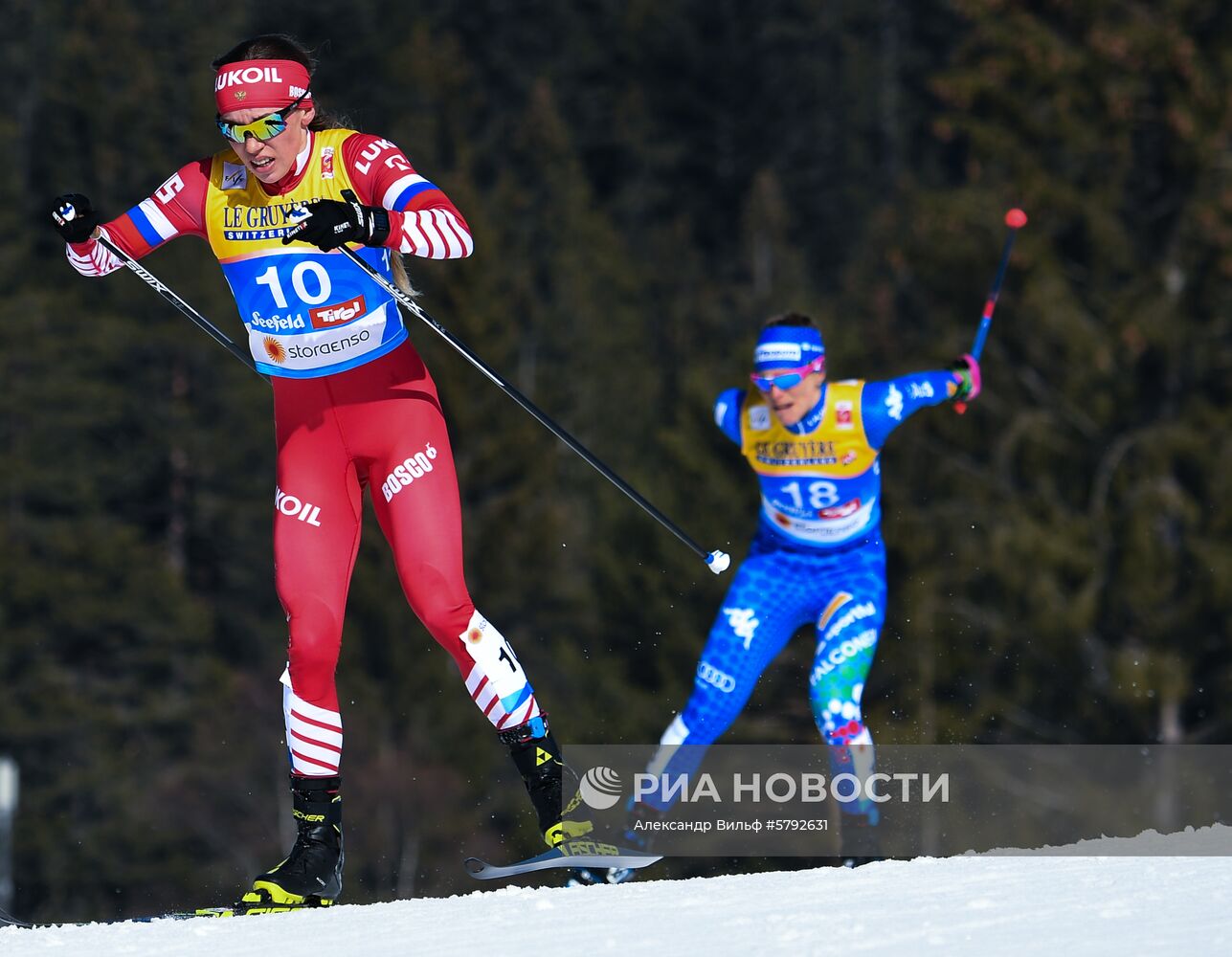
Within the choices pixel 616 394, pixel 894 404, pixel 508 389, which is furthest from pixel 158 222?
pixel 616 394

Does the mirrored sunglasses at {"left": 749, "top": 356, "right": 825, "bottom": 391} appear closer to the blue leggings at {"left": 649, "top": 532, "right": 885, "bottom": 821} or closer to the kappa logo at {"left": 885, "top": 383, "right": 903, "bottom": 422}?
the kappa logo at {"left": 885, "top": 383, "right": 903, "bottom": 422}

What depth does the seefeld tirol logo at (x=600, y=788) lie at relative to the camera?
22.2ft

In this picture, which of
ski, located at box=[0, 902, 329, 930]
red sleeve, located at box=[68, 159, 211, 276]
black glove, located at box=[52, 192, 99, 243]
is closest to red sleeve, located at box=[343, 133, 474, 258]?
red sleeve, located at box=[68, 159, 211, 276]

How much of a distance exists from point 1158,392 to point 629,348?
1005 inches

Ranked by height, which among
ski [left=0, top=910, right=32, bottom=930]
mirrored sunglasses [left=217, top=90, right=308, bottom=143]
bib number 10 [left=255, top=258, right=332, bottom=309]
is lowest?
ski [left=0, top=910, right=32, bottom=930]

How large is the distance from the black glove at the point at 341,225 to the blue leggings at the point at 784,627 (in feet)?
7.92

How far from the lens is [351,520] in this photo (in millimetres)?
6176

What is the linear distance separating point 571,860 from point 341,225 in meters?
1.99

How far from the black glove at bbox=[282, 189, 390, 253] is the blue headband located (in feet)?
7.51

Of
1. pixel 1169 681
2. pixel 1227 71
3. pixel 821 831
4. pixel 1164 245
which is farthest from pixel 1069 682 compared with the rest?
pixel 1227 71

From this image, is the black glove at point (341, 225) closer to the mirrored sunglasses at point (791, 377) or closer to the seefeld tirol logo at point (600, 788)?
the seefeld tirol logo at point (600, 788)

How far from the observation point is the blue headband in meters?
7.72
